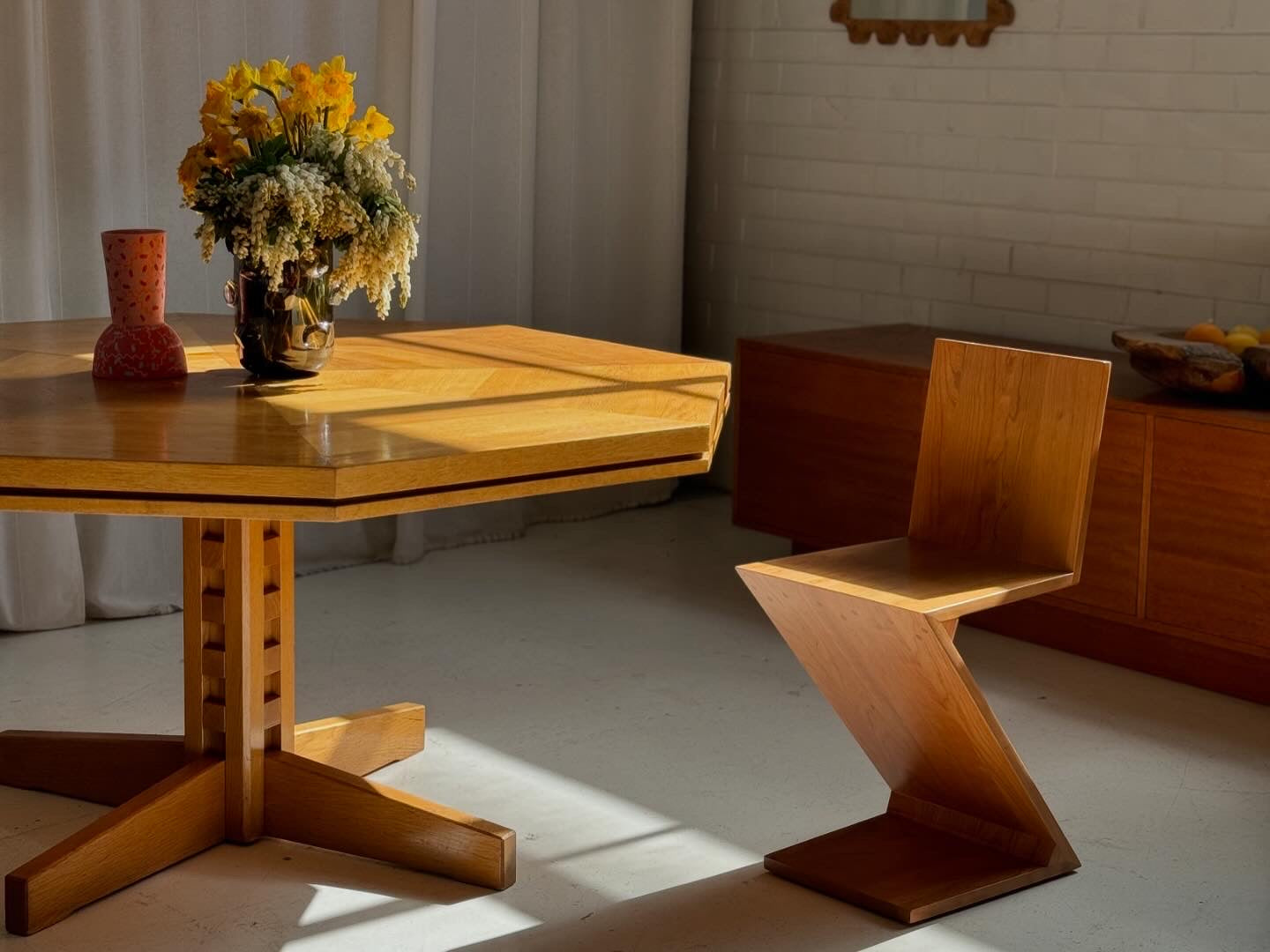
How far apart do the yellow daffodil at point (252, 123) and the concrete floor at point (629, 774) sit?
1153 millimetres

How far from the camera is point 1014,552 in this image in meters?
2.79

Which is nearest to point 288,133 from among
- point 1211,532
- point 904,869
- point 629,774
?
point 629,774

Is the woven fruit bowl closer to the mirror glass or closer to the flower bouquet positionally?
the mirror glass

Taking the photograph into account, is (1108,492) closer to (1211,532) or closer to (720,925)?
(1211,532)

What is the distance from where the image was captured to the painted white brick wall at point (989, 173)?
4078 mm

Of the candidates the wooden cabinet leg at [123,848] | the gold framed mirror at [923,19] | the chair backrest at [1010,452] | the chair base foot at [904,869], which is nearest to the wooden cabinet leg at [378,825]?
the wooden cabinet leg at [123,848]

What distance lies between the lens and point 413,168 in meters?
4.51

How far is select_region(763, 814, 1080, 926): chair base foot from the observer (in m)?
2.61

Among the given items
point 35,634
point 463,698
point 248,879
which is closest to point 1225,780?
point 463,698

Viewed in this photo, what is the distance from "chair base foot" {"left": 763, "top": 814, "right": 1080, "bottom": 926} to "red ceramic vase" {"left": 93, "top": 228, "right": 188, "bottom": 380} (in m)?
1.27

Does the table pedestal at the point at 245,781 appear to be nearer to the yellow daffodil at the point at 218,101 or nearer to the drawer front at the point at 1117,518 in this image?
the yellow daffodil at the point at 218,101

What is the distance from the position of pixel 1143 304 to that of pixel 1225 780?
1490 mm

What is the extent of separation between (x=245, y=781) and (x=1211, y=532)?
6.67 ft

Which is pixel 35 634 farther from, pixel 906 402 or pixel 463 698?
pixel 906 402
